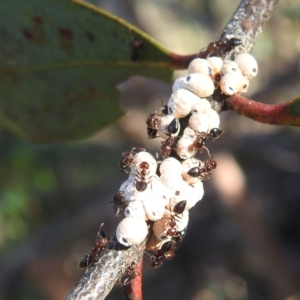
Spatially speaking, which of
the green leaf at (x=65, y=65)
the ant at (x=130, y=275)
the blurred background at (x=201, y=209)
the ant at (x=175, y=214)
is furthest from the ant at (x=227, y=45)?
the blurred background at (x=201, y=209)

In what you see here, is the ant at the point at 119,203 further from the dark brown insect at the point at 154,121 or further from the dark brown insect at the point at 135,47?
the dark brown insect at the point at 135,47

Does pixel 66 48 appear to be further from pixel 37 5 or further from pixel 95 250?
pixel 95 250

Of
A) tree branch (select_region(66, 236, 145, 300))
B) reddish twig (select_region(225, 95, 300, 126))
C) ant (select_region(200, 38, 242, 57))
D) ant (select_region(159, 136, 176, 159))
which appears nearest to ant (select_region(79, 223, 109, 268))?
tree branch (select_region(66, 236, 145, 300))

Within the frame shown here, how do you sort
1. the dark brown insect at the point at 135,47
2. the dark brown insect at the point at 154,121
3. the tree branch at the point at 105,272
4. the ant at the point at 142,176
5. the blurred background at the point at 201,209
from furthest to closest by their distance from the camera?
the blurred background at the point at 201,209
the dark brown insect at the point at 135,47
the dark brown insect at the point at 154,121
the ant at the point at 142,176
the tree branch at the point at 105,272

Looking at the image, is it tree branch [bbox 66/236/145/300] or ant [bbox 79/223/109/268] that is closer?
tree branch [bbox 66/236/145/300]

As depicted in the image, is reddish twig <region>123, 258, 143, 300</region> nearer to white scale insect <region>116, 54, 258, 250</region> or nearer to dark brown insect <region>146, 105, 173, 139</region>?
white scale insect <region>116, 54, 258, 250</region>

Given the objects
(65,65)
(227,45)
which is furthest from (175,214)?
(65,65)
